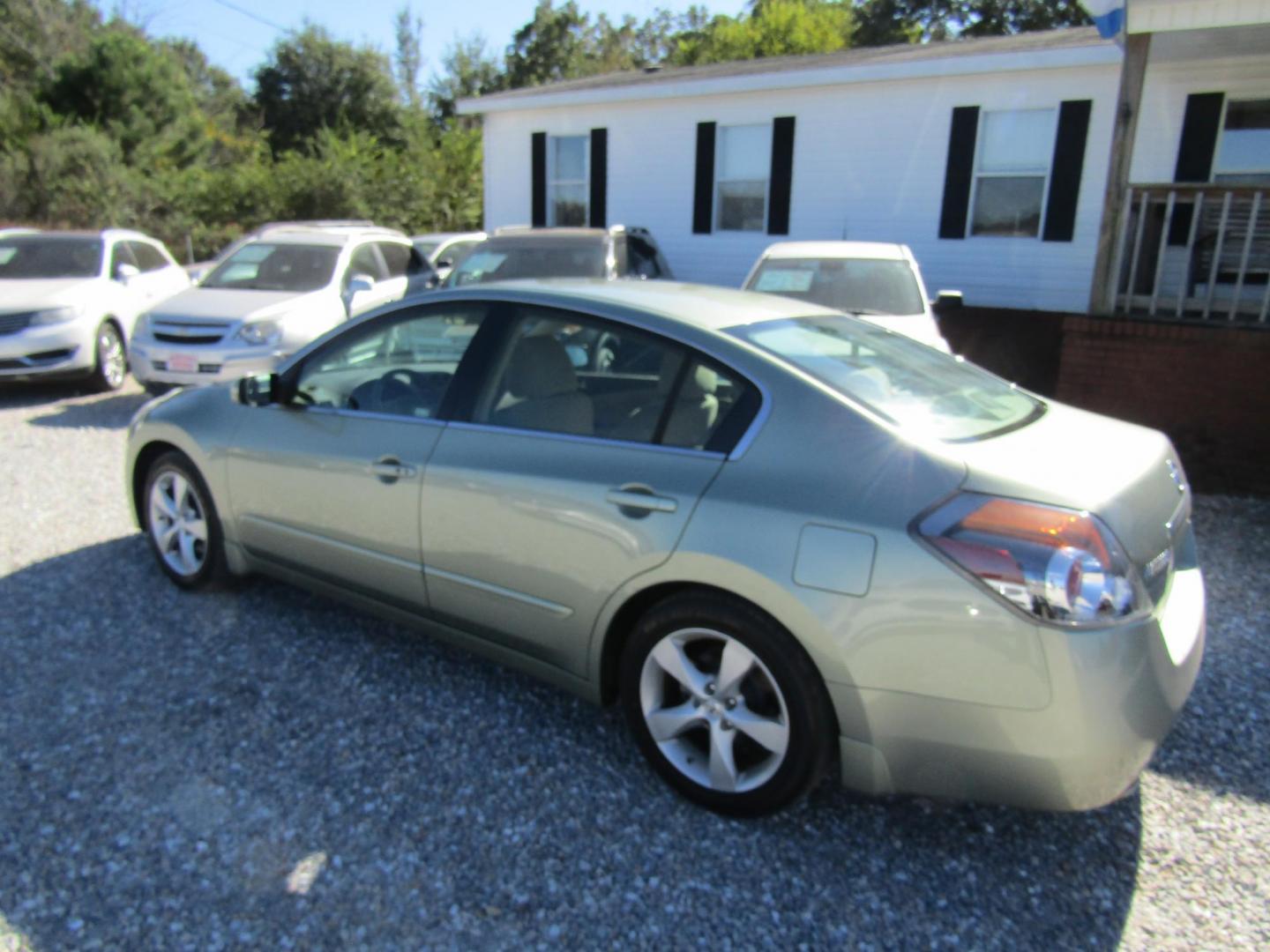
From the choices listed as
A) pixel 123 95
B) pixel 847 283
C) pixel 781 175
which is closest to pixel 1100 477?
pixel 847 283

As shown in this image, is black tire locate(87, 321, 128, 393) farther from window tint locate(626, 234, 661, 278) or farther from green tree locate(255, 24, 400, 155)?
green tree locate(255, 24, 400, 155)

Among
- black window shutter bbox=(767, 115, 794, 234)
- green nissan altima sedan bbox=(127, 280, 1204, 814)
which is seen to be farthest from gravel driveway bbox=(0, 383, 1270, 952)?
black window shutter bbox=(767, 115, 794, 234)

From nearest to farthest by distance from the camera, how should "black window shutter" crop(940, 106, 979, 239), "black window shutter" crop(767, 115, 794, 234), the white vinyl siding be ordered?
the white vinyl siding < "black window shutter" crop(940, 106, 979, 239) < "black window shutter" crop(767, 115, 794, 234)

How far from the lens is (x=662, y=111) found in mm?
12719

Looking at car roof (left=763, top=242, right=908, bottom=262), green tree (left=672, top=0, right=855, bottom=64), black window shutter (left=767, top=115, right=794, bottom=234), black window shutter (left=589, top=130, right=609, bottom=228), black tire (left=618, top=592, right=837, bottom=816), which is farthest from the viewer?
green tree (left=672, top=0, right=855, bottom=64)

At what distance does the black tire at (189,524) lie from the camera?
4.12 m

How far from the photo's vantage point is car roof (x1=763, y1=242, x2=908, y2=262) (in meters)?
8.12

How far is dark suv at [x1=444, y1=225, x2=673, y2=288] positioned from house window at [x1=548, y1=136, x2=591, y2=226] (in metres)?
4.74

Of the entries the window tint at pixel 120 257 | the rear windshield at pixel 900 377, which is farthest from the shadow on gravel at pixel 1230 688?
the window tint at pixel 120 257

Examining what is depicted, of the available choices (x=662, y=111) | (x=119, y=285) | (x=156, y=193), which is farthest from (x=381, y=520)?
(x=156, y=193)

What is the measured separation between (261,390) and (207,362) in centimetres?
464

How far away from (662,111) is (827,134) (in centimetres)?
242

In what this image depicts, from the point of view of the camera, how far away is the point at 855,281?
7.84 m

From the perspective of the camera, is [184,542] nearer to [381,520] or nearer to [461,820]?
[381,520]
